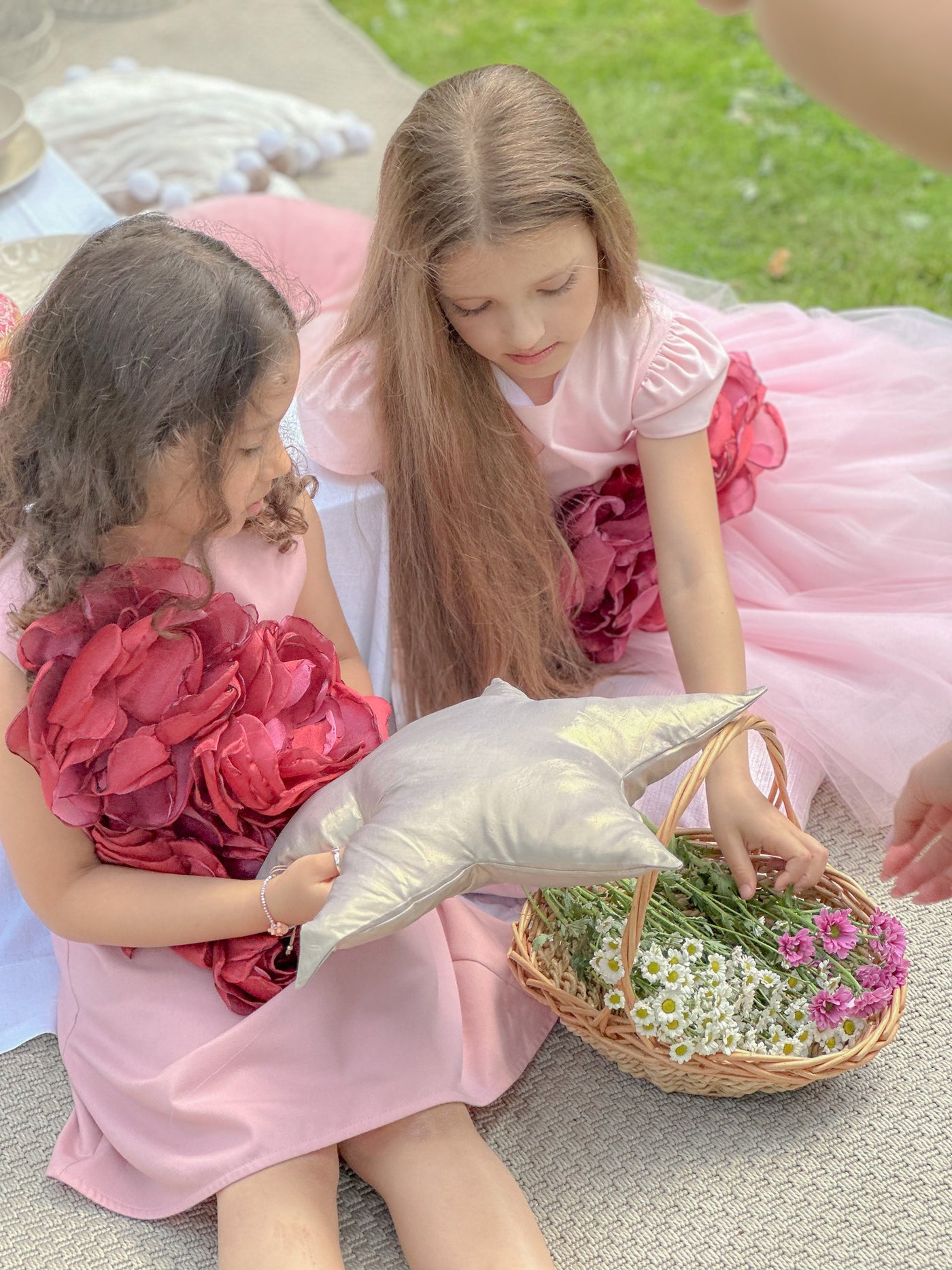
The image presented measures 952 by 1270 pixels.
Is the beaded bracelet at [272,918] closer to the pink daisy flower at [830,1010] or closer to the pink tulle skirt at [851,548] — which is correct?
the pink daisy flower at [830,1010]

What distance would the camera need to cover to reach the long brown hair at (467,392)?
1241 millimetres

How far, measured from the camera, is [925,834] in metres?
1.15

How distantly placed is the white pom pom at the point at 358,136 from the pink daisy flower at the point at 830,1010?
86.8 inches

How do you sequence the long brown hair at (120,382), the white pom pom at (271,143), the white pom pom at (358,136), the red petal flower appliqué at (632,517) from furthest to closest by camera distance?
the white pom pom at (358,136)
the white pom pom at (271,143)
the red petal flower appliqué at (632,517)
the long brown hair at (120,382)

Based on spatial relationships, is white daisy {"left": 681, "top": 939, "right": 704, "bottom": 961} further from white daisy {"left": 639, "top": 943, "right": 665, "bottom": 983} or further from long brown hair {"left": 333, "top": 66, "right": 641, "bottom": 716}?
long brown hair {"left": 333, "top": 66, "right": 641, "bottom": 716}

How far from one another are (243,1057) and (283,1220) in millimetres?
139

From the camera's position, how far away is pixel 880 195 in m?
2.75

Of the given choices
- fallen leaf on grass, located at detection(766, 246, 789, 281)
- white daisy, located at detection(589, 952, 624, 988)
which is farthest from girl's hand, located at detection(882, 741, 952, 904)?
fallen leaf on grass, located at detection(766, 246, 789, 281)

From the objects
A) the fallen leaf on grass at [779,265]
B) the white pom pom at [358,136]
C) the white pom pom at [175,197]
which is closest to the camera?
the white pom pom at [175,197]

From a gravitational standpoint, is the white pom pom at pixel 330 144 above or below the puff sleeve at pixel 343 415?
below

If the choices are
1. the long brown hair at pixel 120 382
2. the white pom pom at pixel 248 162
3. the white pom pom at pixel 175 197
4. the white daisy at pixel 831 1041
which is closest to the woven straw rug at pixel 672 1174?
the white daisy at pixel 831 1041

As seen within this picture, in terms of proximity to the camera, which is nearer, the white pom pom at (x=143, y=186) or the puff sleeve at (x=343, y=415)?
the puff sleeve at (x=343, y=415)

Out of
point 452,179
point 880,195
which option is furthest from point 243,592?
point 880,195

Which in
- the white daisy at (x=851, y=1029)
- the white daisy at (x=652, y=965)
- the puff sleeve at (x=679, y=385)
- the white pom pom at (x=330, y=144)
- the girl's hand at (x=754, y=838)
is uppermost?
the puff sleeve at (x=679, y=385)
